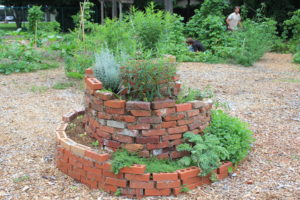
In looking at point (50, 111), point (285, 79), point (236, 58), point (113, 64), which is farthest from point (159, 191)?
point (236, 58)

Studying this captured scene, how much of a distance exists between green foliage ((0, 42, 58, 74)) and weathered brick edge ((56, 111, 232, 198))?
613cm

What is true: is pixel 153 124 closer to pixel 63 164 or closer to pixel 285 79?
pixel 63 164

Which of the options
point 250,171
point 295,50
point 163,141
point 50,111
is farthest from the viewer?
point 295,50

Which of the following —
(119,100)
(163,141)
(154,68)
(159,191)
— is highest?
(154,68)

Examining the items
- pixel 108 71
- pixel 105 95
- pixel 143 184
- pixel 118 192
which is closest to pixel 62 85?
pixel 108 71

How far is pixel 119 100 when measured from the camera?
3.37 meters

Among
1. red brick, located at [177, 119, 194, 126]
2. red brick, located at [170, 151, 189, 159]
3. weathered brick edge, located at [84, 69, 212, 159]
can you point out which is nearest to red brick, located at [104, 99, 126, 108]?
weathered brick edge, located at [84, 69, 212, 159]

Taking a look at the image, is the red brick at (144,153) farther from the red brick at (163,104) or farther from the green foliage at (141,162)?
the red brick at (163,104)

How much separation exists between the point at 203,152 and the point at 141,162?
0.60m

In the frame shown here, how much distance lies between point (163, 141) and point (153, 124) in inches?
7.8

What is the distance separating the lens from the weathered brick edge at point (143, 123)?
131 inches

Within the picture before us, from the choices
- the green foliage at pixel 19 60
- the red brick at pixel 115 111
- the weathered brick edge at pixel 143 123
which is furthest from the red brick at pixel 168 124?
the green foliage at pixel 19 60

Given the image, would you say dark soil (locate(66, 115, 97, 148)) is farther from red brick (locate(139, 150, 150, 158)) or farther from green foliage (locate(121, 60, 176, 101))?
green foliage (locate(121, 60, 176, 101))

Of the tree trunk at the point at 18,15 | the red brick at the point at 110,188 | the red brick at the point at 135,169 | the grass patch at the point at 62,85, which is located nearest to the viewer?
the red brick at the point at 135,169
